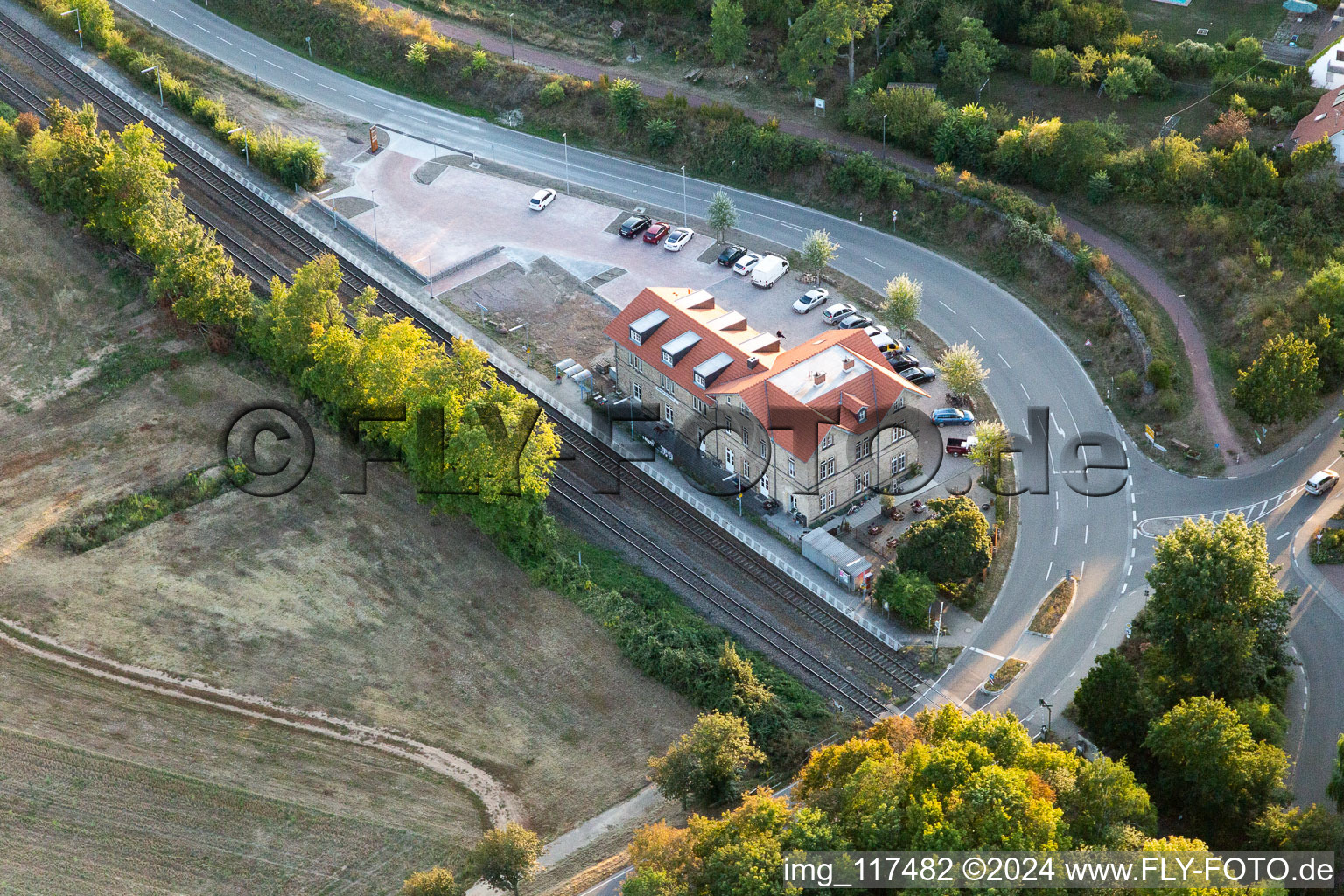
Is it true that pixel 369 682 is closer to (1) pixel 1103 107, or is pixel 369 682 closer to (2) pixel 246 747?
(2) pixel 246 747

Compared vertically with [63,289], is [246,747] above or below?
below

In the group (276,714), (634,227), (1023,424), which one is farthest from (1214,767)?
(634,227)

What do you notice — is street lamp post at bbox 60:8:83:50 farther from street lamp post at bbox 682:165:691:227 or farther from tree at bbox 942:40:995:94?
tree at bbox 942:40:995:94

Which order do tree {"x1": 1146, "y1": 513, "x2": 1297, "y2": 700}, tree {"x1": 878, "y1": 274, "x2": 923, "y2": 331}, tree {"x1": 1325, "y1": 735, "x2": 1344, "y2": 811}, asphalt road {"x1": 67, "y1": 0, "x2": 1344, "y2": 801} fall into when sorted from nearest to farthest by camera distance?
tree {"x1": 1325, "y1": 735, "x2": 1344, "y2": 811}
tree {"x1": 1146, "y1": 513, "x2": 1297, "y2": 700}
asphalt road {"x1": 67, "y1": 0, "x2": 1344, "y2": 801}
tree {"x1": 878, "y1": 274, "x2": 923, "y2": 331}

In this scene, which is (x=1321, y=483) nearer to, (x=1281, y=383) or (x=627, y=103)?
(x=1281, y=383)

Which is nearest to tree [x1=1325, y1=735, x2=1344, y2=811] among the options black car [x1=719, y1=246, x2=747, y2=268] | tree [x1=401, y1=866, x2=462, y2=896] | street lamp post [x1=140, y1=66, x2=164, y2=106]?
tree [x1=401, y1=866, x2=462, y2=896]

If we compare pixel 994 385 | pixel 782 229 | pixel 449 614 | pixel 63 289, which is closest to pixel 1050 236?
pixel 994 385
